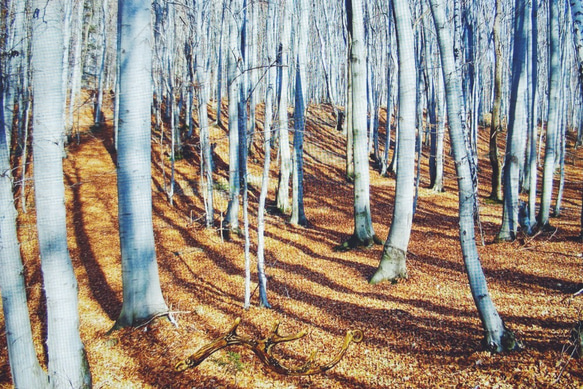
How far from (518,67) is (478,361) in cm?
726

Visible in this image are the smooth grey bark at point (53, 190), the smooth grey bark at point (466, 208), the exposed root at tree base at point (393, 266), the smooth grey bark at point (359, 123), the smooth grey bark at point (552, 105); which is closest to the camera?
the smooth grey bark at point (53, 190)

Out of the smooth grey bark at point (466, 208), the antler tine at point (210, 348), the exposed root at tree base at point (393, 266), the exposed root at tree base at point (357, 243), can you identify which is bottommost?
the exposed root at tree base at point (357, 243)

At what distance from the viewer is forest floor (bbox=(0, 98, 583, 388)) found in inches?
158

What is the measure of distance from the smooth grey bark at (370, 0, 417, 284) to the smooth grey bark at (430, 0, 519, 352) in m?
2.67

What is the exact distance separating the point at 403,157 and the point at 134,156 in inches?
181

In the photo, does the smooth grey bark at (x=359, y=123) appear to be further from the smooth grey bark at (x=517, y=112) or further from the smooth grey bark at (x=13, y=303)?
the smooth grey bark at (x=13, y=303)

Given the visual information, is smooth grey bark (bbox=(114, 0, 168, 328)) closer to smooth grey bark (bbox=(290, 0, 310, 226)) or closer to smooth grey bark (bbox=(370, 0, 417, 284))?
smooth grey bark (bbox=(370, 0, 417, 284))

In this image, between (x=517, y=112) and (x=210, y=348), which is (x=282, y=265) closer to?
(x=210, y=348)

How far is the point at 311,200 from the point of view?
49.8 feet

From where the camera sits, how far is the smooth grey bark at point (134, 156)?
5262 millimetres

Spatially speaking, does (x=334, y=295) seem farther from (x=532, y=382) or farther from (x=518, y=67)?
(x=518, y=67)

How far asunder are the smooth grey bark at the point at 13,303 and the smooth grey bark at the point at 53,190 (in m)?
0.24

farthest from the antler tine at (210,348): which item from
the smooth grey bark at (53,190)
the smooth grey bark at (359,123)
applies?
the smooth grey bark at (359,123)

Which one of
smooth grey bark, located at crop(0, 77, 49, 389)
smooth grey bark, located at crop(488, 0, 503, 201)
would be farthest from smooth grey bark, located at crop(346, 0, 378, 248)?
smooth grey bark, located at crop(0, 77, 49, 389)
